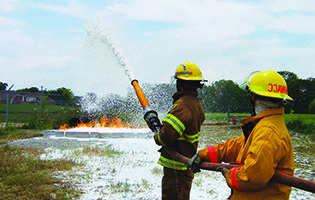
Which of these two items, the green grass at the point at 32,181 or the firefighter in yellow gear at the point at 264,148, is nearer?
the firefighter in yellow gear at the point at 264,148

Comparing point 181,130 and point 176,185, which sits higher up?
point 181,130

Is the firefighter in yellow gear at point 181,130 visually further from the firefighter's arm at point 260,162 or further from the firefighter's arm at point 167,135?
the firefighter's arm at point 260,162

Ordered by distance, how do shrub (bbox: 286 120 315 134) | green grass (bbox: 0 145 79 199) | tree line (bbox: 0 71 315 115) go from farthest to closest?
tree line (bbox: 0 71 315 115), shrub (bbox: 286 120 315 134), green grass (bbox: 0 145 79 199)

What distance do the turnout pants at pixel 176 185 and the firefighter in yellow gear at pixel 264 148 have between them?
98cm

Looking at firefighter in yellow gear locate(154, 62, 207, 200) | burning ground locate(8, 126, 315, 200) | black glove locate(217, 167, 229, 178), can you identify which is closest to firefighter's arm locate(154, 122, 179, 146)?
firefighter in yellow gear locate(154, 62, 207, 200)

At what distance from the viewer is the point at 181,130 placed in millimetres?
2836

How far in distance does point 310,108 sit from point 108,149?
1315cm

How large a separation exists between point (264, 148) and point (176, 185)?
4.90 feet

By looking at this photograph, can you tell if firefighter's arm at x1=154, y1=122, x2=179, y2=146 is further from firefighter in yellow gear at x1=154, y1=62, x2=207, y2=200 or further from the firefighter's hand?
the firefighter's hand

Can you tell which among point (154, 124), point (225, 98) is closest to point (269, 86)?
point (154, 124)

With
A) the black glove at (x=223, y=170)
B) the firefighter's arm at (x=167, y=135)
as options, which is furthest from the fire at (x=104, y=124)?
the black glove at (x=223, y=170)

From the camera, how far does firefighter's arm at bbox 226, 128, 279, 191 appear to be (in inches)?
67.3

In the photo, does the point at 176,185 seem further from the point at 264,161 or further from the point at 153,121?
the point at 264,161

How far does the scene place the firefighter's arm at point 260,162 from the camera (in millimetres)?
1709
